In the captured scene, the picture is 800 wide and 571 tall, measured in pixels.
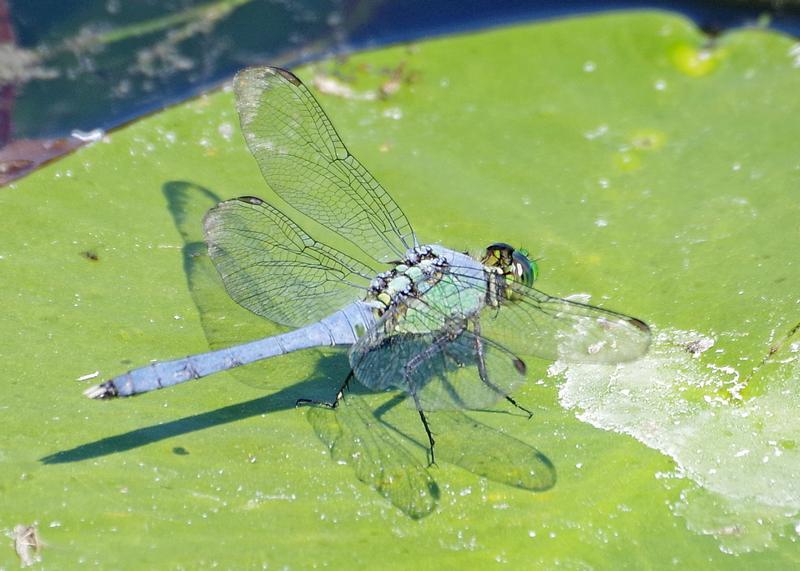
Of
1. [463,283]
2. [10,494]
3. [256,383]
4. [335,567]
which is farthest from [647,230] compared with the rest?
[10,494]

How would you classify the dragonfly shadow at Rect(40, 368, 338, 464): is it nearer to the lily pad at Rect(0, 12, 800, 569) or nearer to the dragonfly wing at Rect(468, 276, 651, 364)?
the lily pad at Rect(0, 12, 800, 569)

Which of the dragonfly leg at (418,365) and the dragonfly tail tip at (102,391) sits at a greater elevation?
the dragonfly leg at (418,365)

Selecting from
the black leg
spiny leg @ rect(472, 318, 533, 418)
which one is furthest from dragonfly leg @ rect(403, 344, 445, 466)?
the black leg

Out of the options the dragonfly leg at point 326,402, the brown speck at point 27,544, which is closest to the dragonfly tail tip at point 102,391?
the brown speck at point 27,544

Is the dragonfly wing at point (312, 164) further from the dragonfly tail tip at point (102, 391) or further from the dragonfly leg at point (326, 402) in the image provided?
the dragonfly tail tip at point (102, 391)

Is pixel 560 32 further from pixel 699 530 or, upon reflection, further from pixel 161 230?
pixel 699 530

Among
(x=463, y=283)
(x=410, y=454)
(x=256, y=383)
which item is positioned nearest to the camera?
(x=410, y=454)

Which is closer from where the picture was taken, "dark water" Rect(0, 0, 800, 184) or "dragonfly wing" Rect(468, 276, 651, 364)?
"dragonfly wing" Rect(468, 276, 651, 364)
